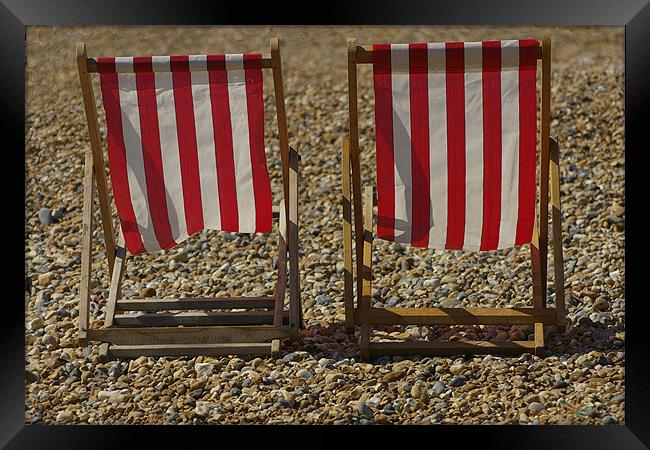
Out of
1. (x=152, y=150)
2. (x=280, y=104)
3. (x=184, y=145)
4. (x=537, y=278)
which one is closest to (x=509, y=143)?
(x=537, y=278)

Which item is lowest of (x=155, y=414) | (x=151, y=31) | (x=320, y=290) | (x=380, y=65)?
(x=155, y=414)

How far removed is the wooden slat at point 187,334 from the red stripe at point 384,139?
2.11 feet

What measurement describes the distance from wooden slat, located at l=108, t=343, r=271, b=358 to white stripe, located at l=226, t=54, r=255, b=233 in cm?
53

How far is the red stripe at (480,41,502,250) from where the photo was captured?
4559 mm

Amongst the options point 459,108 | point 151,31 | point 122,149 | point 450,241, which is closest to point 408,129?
point 459,108

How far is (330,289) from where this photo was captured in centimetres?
586

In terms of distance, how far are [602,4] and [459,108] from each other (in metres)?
1.21

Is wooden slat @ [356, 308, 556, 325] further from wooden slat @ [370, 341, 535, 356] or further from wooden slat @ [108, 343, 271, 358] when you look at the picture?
wooden slat @ [108, 343, 271, 358]

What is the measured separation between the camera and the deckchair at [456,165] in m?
4.56

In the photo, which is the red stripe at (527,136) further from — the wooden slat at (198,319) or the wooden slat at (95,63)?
the wooden slat at (198,319)

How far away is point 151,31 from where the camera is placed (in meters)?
10.7

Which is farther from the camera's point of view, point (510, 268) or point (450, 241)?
point (510, 268)

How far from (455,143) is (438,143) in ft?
0.23

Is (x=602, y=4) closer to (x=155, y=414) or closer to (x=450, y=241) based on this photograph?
(x=450, y=241)
